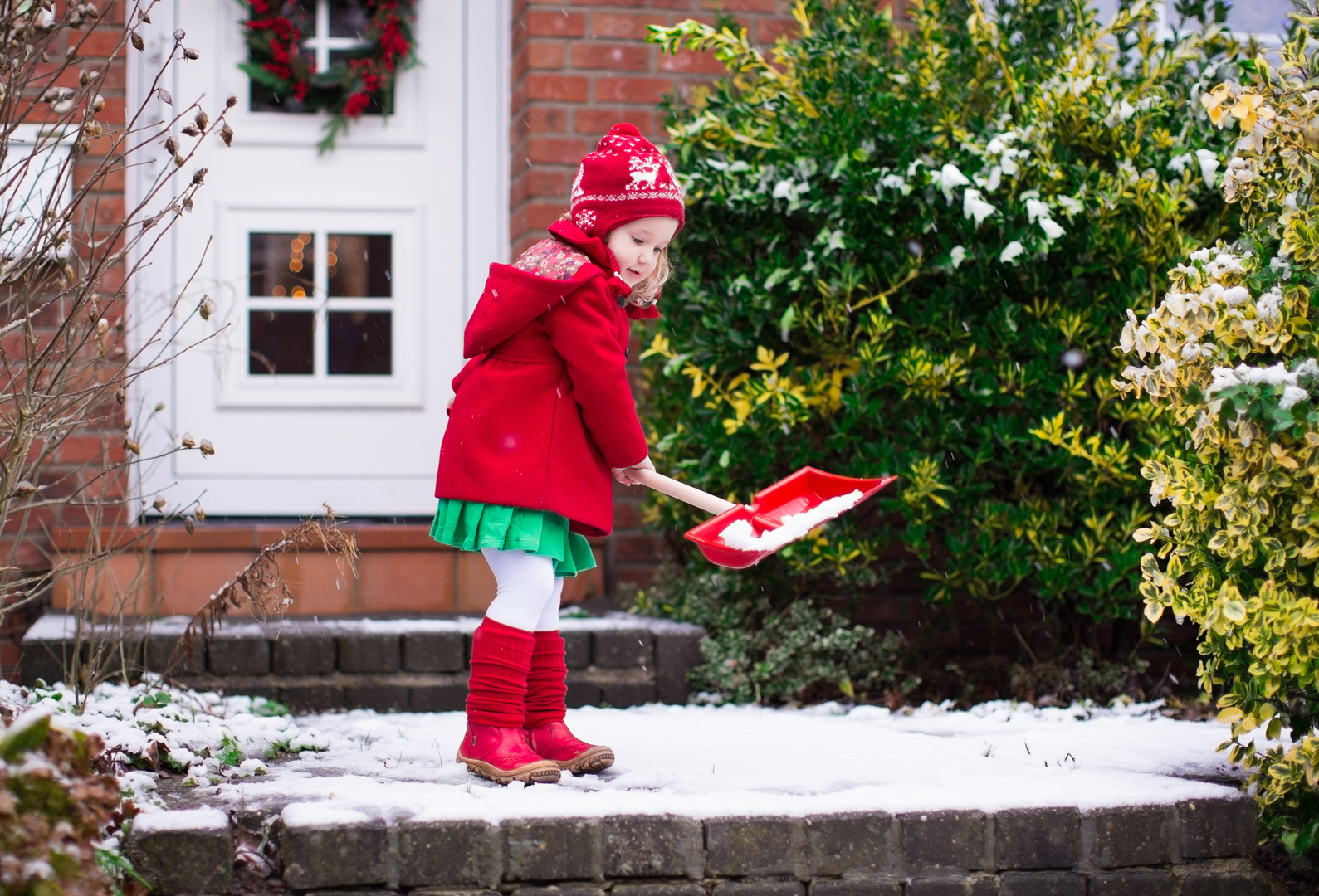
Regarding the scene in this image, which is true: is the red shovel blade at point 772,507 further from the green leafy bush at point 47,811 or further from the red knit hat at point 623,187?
the green leafy bush at point 47,811

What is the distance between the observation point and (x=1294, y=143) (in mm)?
2396

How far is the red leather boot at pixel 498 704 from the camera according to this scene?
2.43 metres

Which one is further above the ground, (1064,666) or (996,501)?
(996,501)

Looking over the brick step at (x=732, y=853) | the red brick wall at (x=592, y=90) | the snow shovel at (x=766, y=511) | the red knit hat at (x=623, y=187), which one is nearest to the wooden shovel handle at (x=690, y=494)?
the snow shovel at (x=766, y=511)

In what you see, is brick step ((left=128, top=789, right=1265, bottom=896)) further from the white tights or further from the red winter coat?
the red winter coat

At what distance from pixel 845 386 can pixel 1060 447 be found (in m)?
0.69

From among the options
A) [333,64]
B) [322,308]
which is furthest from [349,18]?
[322,308]

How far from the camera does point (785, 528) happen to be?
2371 millimetres

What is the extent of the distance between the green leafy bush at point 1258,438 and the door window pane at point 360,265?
9.76 feet

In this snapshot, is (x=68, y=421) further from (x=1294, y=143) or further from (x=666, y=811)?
(x=1294, y=143)

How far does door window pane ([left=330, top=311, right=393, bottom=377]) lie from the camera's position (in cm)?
452

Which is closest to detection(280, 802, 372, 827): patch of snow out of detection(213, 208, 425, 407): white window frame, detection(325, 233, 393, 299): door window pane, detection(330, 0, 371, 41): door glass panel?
detection(213, 208, 425, 407): white window frame

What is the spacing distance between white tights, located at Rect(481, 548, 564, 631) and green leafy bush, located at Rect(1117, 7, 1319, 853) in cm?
131

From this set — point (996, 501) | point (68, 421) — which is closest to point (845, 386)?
point (996, 501)
